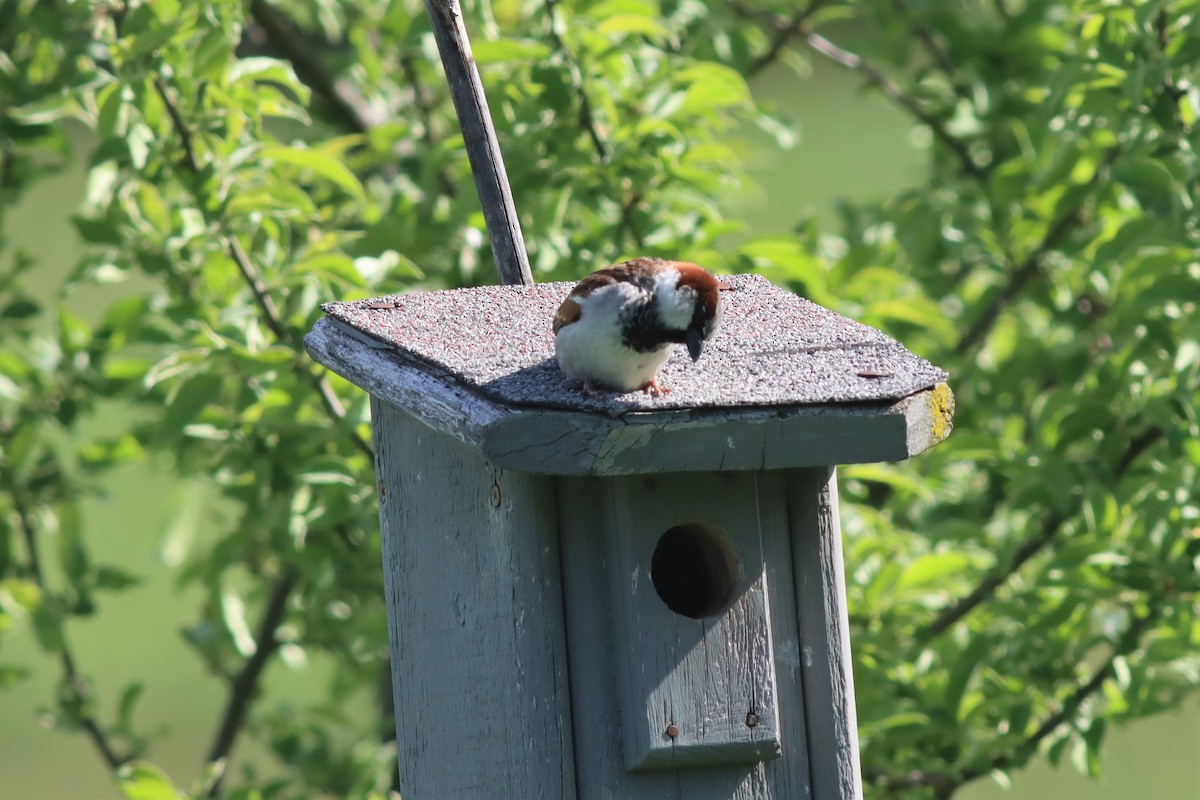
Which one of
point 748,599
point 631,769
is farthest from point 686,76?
point 631,769

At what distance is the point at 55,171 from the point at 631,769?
99.9 inches

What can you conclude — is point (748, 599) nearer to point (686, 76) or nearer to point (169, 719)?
point (686, 76)

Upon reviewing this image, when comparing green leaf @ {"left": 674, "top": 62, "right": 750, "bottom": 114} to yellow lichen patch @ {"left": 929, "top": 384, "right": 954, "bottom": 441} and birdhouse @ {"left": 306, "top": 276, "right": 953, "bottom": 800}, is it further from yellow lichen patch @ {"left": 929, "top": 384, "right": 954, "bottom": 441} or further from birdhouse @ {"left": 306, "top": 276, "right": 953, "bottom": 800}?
yellow lichen patch @ {"left": 929, "top": 384, "right": 954, "bottom": 441}

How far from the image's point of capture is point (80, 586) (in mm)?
3605

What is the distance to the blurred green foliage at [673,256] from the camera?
2793 mm

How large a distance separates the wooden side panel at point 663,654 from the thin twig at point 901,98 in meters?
2.09

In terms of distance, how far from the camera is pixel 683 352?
2047 mm

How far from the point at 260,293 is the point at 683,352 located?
1106mm

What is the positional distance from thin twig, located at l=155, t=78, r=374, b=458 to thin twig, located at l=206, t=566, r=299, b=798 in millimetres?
1139

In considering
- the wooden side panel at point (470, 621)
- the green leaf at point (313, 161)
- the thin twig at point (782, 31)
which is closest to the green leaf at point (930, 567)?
the wooden side panel at point (470, 621)

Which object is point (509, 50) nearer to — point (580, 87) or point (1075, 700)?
point (580, 87)

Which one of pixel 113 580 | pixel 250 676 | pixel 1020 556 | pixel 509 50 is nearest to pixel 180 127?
pixel 509 50

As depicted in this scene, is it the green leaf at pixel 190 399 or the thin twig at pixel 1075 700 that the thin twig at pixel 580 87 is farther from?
the thin twig at pixel 1075 700

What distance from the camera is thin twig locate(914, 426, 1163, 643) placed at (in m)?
3.20
